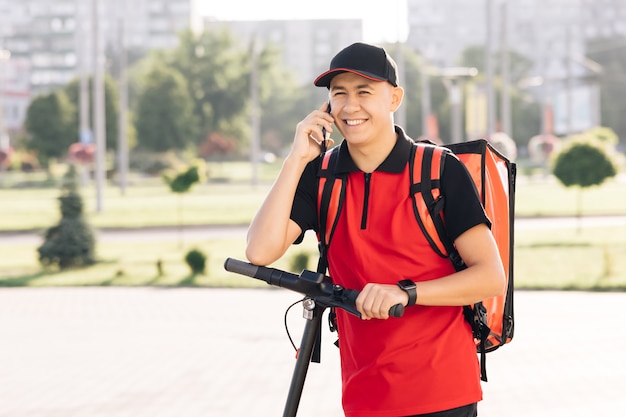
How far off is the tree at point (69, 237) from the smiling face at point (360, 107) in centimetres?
1454

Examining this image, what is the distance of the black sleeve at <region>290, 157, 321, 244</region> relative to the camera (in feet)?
9.72

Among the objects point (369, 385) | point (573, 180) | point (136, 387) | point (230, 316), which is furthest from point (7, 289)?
point (369, 385)

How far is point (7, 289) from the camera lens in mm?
15086

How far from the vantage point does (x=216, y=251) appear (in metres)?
20.3

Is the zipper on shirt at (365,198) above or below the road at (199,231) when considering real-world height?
above

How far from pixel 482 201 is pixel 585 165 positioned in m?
19.4

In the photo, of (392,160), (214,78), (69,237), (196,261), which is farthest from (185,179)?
(214,78)

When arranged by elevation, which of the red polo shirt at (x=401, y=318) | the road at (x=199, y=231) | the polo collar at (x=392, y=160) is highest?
the polo collar at (x=392, y=160)

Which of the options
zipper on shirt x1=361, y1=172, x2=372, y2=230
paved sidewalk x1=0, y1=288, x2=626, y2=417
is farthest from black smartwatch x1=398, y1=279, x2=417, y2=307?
paved sidewalk x1=0, y1=288, x2=626, y2=417

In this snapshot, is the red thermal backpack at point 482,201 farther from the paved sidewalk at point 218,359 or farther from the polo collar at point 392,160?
the paved sidewalk at point 218,359

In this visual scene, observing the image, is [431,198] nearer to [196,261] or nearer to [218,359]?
[218,359]

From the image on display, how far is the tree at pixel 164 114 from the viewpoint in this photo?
77.0 meters

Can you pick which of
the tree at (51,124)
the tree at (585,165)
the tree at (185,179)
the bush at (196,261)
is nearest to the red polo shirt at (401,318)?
the bush at (196,261)

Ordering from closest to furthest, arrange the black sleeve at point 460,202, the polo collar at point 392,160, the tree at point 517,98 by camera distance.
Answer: the black sleeve at point 460,202 → the polo collar at point 392,160 → the tree at point 517,98
